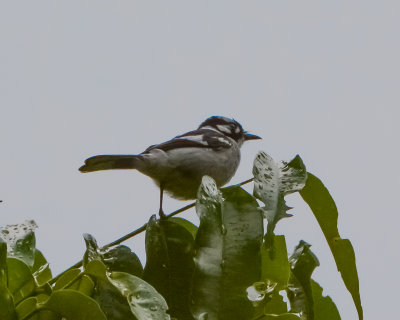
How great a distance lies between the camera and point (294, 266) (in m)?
2.14

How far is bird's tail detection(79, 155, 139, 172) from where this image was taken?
4.44 m

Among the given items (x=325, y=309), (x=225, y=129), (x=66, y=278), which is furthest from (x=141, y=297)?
(x=225, y=129)

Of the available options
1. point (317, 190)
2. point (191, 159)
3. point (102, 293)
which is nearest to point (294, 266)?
point (317, 190)

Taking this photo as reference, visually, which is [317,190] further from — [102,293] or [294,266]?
[102,293]

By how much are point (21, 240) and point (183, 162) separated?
2985 millimetres

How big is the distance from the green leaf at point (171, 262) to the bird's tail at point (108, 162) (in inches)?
80.2

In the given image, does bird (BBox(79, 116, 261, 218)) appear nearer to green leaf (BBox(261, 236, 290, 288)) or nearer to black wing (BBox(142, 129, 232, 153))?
black wing (BBox(142, 129, 232, 153))

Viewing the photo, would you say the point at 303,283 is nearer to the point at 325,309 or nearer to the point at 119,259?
the point at 325,309

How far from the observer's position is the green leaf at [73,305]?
→ 1721 millimetres

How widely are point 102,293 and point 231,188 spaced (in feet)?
1.76

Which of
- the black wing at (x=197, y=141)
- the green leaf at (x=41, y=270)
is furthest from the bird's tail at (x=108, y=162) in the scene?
the green leaf at (x=41, y=270)

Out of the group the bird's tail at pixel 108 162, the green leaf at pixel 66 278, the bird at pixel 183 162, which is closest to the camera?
the green leaf at pixel 66 278

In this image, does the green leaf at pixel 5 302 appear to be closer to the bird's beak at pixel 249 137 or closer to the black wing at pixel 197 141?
the black wing at pixel 197 141

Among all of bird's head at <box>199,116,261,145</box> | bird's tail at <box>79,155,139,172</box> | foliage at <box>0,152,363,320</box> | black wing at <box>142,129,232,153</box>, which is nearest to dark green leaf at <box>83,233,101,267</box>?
foliage at <box>0,152,363,320</box>
